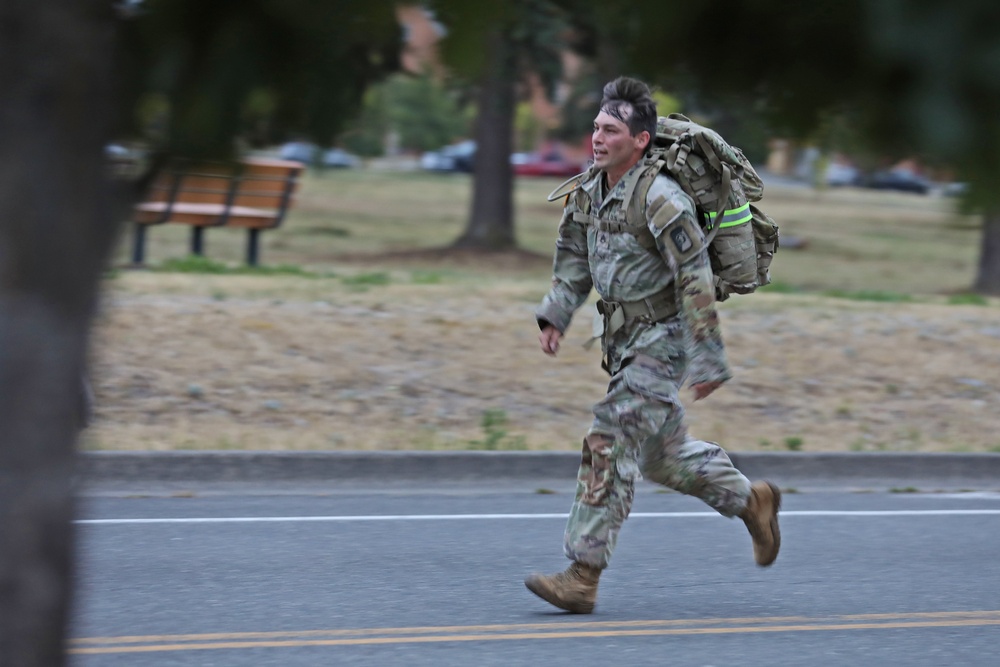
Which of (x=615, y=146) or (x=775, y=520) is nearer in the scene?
(x=615, y=146)

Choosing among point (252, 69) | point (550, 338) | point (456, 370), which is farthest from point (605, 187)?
point (456, 370)

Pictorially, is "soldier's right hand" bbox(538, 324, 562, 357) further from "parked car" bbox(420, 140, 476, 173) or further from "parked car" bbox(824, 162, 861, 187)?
"parked car" bbox(420, 140, 476, 173)

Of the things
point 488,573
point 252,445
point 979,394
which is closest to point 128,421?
point 252,445

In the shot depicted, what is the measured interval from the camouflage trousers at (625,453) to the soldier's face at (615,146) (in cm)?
69

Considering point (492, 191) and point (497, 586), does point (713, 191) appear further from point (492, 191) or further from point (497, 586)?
point (492, 191)

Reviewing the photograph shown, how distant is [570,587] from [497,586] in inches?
26.0

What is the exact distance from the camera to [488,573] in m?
6.29

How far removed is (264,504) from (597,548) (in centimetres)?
323

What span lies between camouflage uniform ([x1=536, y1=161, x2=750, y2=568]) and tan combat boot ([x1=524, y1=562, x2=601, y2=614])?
0.24 ft

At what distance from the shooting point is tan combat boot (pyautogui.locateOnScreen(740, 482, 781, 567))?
18.5ft

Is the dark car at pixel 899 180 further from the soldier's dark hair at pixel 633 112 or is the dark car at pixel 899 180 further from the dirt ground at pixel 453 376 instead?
the dirt ground at pixel 453 376

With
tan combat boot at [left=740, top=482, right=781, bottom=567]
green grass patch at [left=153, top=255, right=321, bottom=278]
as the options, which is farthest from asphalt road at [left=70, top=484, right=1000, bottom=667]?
green grass patch at [left=153, top=255, right=321, bottom=278]

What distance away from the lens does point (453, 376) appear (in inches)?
429

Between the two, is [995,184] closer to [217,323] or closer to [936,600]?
[936,600]
